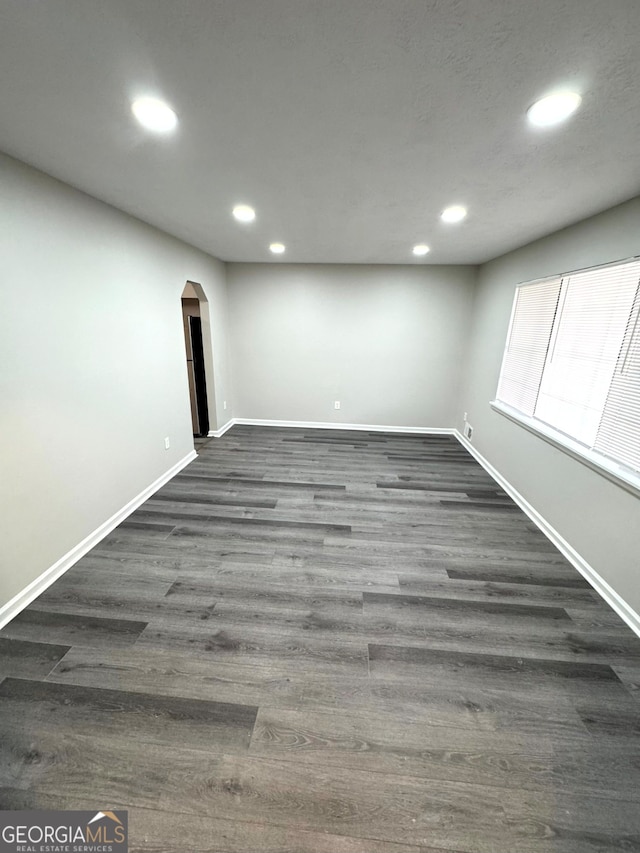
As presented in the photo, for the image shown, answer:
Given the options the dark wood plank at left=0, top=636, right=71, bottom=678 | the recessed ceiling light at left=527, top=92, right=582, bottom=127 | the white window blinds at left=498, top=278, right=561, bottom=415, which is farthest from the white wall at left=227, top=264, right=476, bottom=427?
the dark wood plank at left=0, top=636, right=71, bottom=678

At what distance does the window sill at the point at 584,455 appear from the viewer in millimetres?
1927

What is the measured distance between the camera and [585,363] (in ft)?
7.96

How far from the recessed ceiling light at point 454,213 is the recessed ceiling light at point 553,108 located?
99 cm

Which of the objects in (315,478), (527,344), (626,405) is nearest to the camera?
(626,405)

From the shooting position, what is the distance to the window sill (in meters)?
1.93

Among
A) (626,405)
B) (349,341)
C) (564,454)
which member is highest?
(349,341)

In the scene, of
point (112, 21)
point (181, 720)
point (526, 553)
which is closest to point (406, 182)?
point (112, 21)

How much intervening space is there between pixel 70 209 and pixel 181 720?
2.94 meters

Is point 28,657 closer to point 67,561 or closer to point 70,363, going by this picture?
point 67,561

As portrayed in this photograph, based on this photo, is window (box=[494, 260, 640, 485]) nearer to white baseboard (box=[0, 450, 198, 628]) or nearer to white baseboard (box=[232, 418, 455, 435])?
white baseboard (box=[232, 418, 455, 435])

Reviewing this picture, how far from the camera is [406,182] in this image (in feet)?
6.06

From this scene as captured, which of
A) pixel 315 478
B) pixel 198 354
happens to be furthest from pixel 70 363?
pixel 198 354

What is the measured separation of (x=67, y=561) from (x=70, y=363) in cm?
134

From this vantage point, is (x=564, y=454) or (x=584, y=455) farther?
(x=564, y=454)
